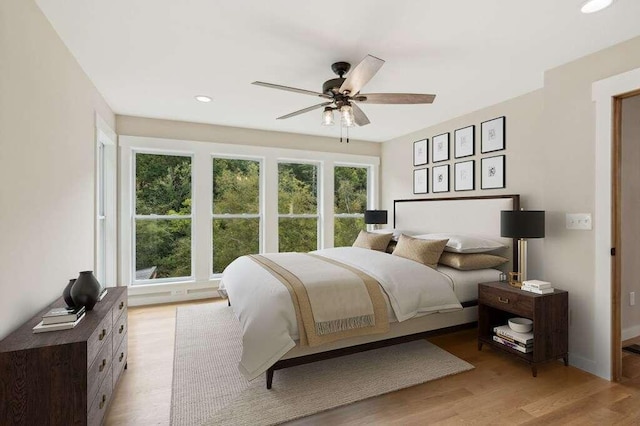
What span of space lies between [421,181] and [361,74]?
312 centimetres

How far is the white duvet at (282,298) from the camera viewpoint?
2.27m

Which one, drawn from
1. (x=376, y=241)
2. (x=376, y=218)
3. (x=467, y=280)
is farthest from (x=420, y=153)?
(x=467, y=280)

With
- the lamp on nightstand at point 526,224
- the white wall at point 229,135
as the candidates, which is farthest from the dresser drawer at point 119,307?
the lamp on nightstand at point 526,224

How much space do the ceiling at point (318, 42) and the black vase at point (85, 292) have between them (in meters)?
1.71

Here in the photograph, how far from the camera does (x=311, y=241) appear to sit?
5645 mm

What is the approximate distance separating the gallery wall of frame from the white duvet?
1647 millimetres

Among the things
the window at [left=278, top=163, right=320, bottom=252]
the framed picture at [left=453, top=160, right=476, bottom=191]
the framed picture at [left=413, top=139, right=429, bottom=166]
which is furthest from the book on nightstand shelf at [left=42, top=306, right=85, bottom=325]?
the framed picture at [left=413, top=139, right=429, bottom=166]

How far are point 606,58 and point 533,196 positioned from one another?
1.39 m

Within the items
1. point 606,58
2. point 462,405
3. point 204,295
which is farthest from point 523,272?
point 204,295

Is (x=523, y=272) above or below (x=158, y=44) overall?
below

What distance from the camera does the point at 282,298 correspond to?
241cm

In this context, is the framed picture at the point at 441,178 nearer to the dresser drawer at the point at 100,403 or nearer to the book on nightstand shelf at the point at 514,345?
the book on nightstand shelf at the point at 514,345

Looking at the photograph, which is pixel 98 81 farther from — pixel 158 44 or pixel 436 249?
pixel 436 249

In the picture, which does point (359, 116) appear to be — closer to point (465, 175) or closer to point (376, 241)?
point (376, 241)
